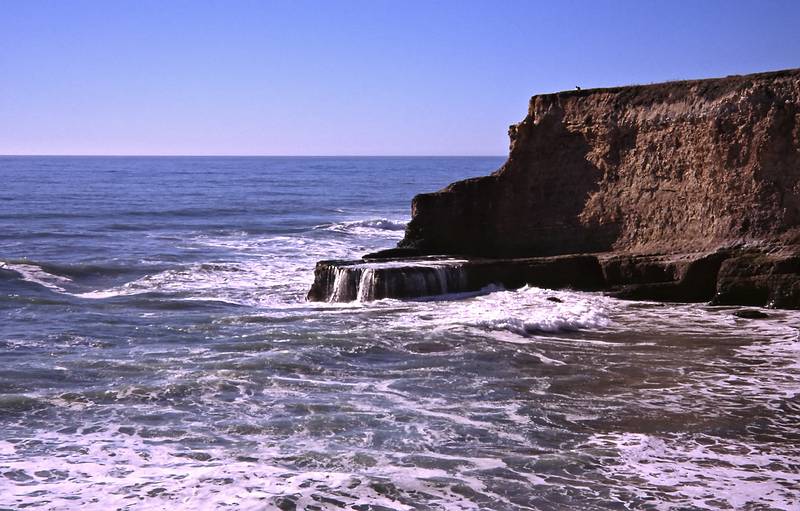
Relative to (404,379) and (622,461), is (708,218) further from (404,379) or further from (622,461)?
(622,461)

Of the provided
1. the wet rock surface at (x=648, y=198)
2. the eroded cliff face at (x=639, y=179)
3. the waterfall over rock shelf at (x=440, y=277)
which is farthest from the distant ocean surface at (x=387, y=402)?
the eroded cliff face at (x=639, y=179)

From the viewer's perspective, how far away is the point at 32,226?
3441 centimetres

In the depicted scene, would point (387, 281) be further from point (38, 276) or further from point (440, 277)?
point (38, 276)

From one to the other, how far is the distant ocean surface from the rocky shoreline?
68 cm

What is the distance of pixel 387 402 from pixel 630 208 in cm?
1008

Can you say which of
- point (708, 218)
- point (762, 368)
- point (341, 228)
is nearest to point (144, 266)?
point (341, 228)

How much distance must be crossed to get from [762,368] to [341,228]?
2365 centimetres

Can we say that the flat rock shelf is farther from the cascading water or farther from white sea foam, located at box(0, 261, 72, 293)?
white sea foam, located at box(0, 261, 72, 293)

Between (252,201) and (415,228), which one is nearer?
(415,228)

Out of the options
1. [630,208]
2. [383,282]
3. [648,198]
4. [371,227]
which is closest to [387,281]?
[383,282]

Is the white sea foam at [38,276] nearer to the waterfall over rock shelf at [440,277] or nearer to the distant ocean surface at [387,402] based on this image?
the distant ocean surface at [387,402]

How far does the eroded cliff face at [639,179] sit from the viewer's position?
17.4m

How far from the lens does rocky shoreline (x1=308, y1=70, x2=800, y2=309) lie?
56.3ft

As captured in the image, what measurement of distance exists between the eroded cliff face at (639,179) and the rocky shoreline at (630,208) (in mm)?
25
